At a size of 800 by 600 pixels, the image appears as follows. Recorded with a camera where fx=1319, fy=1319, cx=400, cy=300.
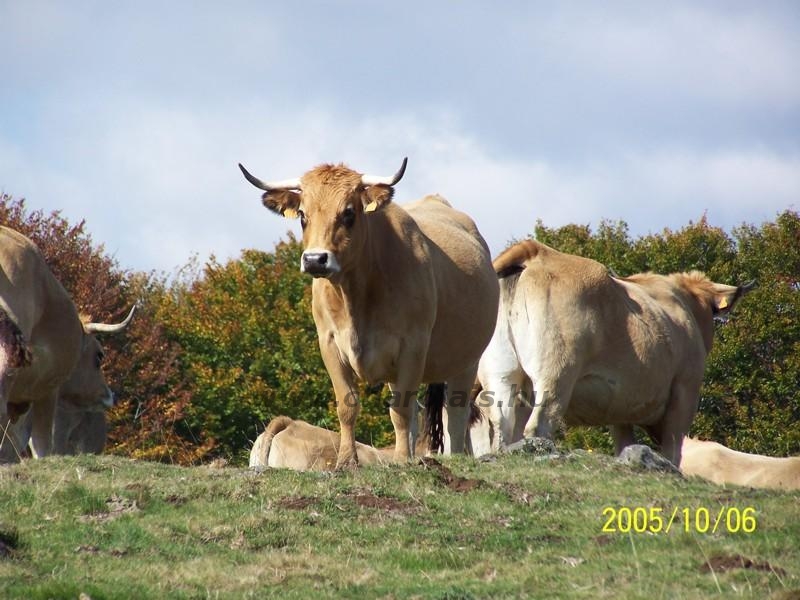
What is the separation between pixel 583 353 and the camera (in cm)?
A: 1388

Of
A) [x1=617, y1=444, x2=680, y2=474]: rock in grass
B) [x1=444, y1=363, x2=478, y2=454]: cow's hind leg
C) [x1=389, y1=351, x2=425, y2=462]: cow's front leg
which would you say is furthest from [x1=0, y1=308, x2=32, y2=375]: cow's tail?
[x1=617, y1=444, x2=680, y2=474]: rock in grass

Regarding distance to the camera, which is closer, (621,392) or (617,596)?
(617,596)

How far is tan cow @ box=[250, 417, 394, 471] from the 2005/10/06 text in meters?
8.24

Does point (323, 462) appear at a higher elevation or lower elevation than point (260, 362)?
lower

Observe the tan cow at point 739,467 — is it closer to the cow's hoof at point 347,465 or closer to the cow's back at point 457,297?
the cow's back at point 457,297

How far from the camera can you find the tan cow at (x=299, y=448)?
17.2 meters

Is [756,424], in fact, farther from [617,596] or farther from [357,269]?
[617,596]

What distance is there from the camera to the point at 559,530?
8.62 meters

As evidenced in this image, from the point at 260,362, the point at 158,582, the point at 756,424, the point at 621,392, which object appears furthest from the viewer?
the point at 260,362

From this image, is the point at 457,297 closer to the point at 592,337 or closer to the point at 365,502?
the point at 592,337

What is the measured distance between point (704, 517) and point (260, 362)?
22.9m

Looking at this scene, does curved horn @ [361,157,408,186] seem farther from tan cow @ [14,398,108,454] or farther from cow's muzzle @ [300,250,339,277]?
tan cow @ [14,398,108,454]

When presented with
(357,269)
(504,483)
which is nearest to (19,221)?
(357,269)

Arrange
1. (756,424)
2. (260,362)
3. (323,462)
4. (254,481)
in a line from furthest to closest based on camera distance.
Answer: (260,362) < (756,424) < (323,462) < (254,481)
